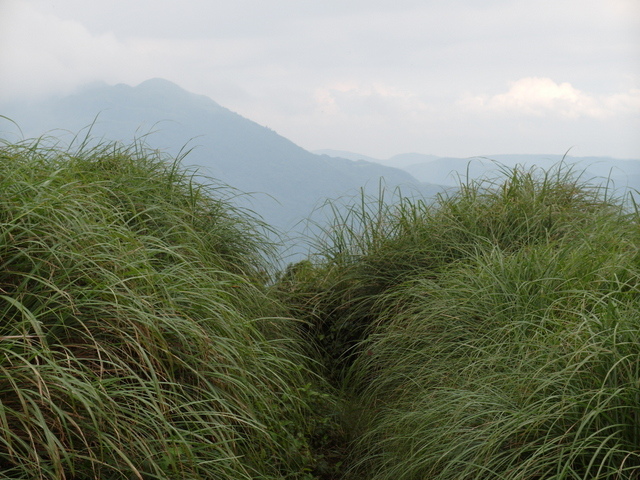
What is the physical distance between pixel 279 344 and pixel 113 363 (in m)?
1.41

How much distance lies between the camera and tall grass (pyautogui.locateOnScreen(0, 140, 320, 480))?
1.44 meters

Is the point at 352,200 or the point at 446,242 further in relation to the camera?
the point at 352,200

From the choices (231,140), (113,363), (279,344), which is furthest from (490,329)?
(231,140)

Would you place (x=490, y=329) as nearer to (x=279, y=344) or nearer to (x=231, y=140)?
(x=279, y=344)

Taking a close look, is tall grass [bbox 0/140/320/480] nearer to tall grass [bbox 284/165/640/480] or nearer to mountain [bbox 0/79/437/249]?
tall grass [bbox 284/165/640/480]

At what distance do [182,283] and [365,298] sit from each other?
151 cm

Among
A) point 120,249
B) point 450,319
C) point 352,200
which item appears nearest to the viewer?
point 120,249

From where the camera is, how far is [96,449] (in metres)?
1.48

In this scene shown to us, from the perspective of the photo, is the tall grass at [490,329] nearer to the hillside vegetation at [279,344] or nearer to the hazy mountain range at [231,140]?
the hillside vegetation at [279,344]

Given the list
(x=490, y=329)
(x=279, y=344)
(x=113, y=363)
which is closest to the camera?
(x=113, y=363)

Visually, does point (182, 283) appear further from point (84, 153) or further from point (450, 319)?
point (84, 153)

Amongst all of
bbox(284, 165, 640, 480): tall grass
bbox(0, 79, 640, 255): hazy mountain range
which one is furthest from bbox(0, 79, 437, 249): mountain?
bbox(284, 165, 640, 480): tall grass

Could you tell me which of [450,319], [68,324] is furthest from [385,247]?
[68,324]

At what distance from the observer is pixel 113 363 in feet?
5.10
